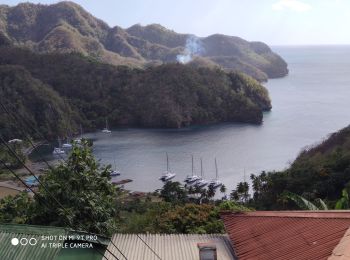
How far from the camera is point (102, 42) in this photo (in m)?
168

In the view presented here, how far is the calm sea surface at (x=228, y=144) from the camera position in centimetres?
5066

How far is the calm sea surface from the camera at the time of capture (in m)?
50.7

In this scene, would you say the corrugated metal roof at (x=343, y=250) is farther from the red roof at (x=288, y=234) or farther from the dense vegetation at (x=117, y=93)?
the dense vegetation at (x=117, y=93)

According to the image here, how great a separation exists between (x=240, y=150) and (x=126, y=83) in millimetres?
37619

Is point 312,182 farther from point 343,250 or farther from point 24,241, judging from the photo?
point 343,250

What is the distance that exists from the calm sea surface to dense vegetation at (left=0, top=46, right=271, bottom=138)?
442cm

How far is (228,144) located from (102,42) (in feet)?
385

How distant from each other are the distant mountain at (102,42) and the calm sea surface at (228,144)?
186 ft

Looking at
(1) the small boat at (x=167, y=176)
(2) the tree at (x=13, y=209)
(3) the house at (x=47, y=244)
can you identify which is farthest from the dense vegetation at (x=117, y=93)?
(3) the house at (x=47, y=244)

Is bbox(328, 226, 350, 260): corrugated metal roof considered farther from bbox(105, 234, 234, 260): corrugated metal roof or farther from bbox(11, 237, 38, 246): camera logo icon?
bbox(11, 237, 38, 246): camera logo icon

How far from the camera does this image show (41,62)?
92062 millimetres

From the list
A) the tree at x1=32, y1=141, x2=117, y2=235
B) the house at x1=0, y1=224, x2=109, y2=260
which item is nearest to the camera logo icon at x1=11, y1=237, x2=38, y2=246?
the house at x1=0, y1=224, x2=109, y2=260

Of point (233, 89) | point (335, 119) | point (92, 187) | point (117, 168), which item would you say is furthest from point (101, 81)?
point (92, 187)

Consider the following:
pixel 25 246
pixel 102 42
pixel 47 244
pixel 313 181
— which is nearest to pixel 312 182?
pixel 313 181
